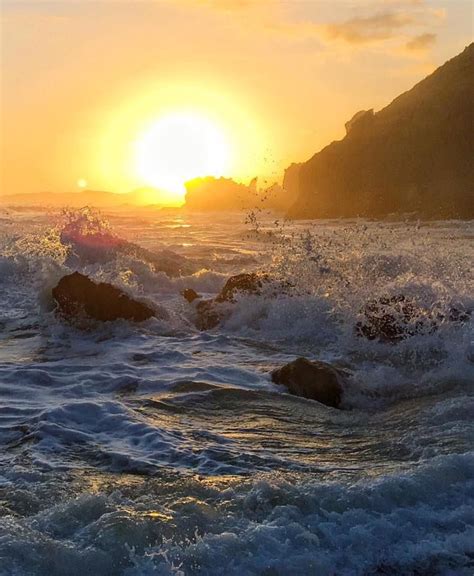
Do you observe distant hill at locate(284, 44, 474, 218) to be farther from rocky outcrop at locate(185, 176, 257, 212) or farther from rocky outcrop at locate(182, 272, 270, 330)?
rocky outcrop at locate(182, 272, 270, 330)

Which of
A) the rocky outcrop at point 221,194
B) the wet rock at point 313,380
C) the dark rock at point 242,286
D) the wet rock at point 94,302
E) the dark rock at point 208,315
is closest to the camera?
the wet rock at point 313,380

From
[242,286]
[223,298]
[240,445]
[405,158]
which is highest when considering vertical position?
[405,158]

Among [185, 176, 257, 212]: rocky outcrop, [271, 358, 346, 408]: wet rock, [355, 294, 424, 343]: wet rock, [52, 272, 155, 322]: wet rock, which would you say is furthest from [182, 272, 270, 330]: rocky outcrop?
[185, 176, 257, 212]: rocky outcrop

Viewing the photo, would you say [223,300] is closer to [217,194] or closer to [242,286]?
[242,286]

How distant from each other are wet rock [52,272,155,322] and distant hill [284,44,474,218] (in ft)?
A: 193

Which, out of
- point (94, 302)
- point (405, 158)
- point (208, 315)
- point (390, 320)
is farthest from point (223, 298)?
point (405, 158)

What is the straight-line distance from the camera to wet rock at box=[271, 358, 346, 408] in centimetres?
786

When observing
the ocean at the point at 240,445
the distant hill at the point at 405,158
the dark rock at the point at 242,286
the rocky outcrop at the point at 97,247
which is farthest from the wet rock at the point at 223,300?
the distant hill at the point at 405,158

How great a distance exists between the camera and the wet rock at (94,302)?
41.2ft

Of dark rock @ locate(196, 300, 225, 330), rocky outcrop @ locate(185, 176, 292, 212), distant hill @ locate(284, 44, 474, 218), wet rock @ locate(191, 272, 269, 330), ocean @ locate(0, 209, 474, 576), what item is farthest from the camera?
rocky outcrop @ locate(185, 176, 292, 212)

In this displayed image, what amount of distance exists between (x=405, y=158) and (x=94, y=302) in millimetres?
71659

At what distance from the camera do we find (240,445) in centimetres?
621

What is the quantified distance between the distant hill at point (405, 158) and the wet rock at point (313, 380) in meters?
62.4

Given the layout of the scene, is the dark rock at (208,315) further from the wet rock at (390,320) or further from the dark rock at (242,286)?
the wet rock at (390,320)
